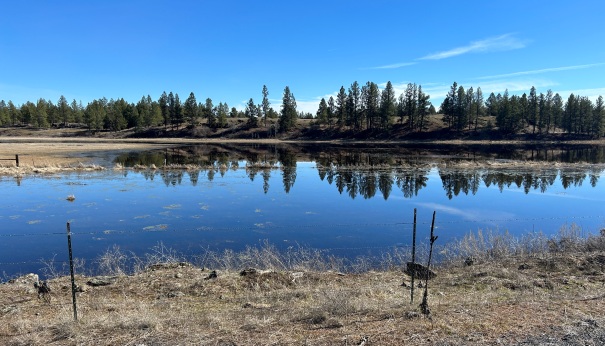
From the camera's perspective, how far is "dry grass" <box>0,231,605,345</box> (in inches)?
264

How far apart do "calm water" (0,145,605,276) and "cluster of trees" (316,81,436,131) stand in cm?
8269

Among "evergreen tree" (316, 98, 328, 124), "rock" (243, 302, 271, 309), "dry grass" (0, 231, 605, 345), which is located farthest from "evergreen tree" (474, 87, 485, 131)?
"rock" (243, 302, 271, 309)

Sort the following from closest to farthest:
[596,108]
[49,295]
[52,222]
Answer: [49,295] < [52,222] < [596,108]

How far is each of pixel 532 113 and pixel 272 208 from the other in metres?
124

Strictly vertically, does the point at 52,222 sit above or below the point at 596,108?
below

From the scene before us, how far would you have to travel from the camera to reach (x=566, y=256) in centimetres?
1327

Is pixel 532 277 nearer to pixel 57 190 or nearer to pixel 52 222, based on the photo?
pixel 52 222

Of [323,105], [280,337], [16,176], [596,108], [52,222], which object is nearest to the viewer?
[280,337]

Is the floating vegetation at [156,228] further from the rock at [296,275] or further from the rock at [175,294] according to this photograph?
the rock at [296,275]

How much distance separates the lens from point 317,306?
27.5ft

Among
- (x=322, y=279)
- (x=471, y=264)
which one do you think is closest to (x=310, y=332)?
(x=322, y=279)

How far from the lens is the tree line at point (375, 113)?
121875 mm

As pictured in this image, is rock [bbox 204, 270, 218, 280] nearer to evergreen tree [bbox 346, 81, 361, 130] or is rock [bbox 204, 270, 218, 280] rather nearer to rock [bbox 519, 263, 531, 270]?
rock [bbox 519, 263, 531, 270]

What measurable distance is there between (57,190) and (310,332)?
31248 millimetres
